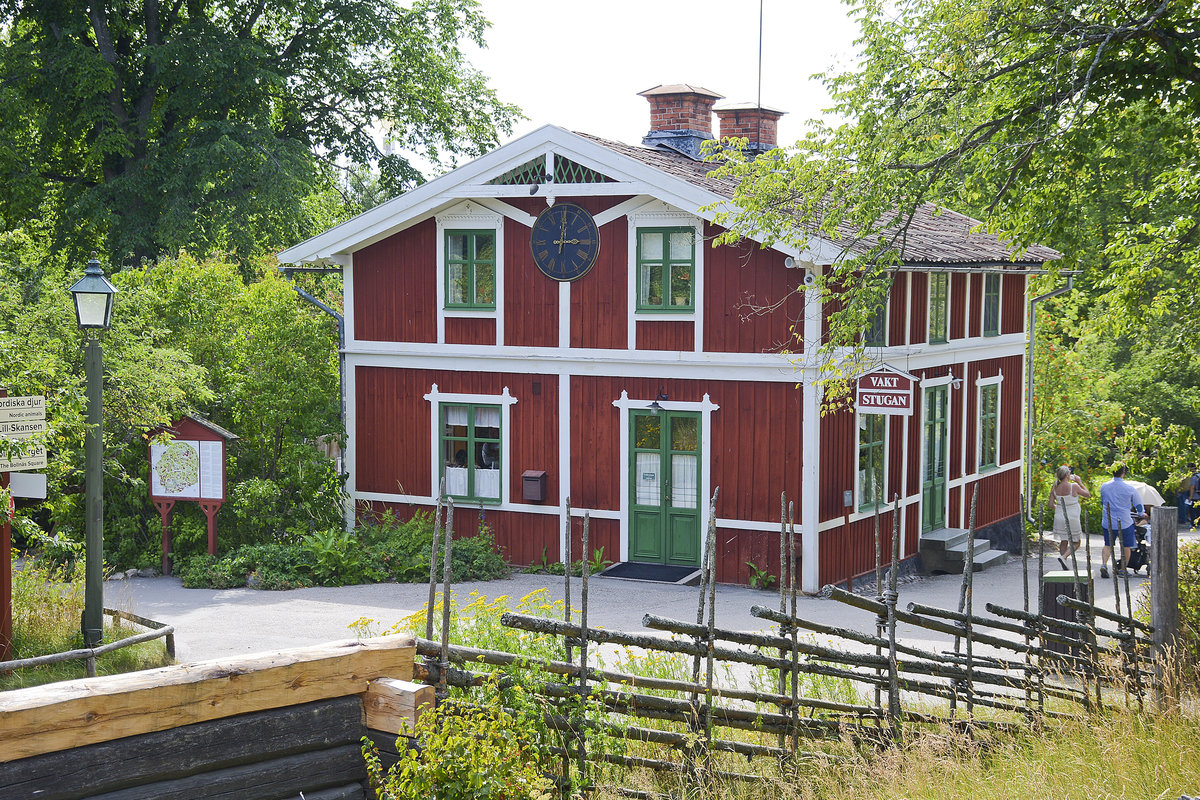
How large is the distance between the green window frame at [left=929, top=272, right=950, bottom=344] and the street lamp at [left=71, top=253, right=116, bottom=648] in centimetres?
1280

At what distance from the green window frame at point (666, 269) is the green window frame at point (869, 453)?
10.5 ft

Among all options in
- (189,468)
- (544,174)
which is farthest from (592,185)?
(189,468)

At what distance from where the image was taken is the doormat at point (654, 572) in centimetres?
1698

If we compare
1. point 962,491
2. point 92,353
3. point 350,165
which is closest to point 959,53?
point 92,353

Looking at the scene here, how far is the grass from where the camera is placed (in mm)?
11078

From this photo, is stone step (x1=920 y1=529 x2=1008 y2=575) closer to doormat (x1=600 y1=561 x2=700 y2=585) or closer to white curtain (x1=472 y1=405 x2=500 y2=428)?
doormat (x1=600 y1=561 x2=700 y2=585)

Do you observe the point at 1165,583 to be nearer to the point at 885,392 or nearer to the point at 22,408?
the point at 885,392

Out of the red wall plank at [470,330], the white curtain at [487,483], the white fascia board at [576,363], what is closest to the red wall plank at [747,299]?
the white fascia board at [576,363]

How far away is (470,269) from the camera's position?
1864 cm

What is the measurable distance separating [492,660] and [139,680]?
6.88ft

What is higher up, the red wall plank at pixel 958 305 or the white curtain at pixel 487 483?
the red wall plank at pixel 958 305

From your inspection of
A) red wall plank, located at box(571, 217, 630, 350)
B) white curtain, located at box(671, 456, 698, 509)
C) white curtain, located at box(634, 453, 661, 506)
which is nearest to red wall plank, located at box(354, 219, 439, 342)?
red wall plank, located at box(571, 217, 630, 350)

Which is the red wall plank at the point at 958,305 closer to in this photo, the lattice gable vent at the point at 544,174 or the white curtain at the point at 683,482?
the white curtain at the point at 683,482

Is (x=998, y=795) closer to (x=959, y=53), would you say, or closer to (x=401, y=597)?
(x=959, y=53)
